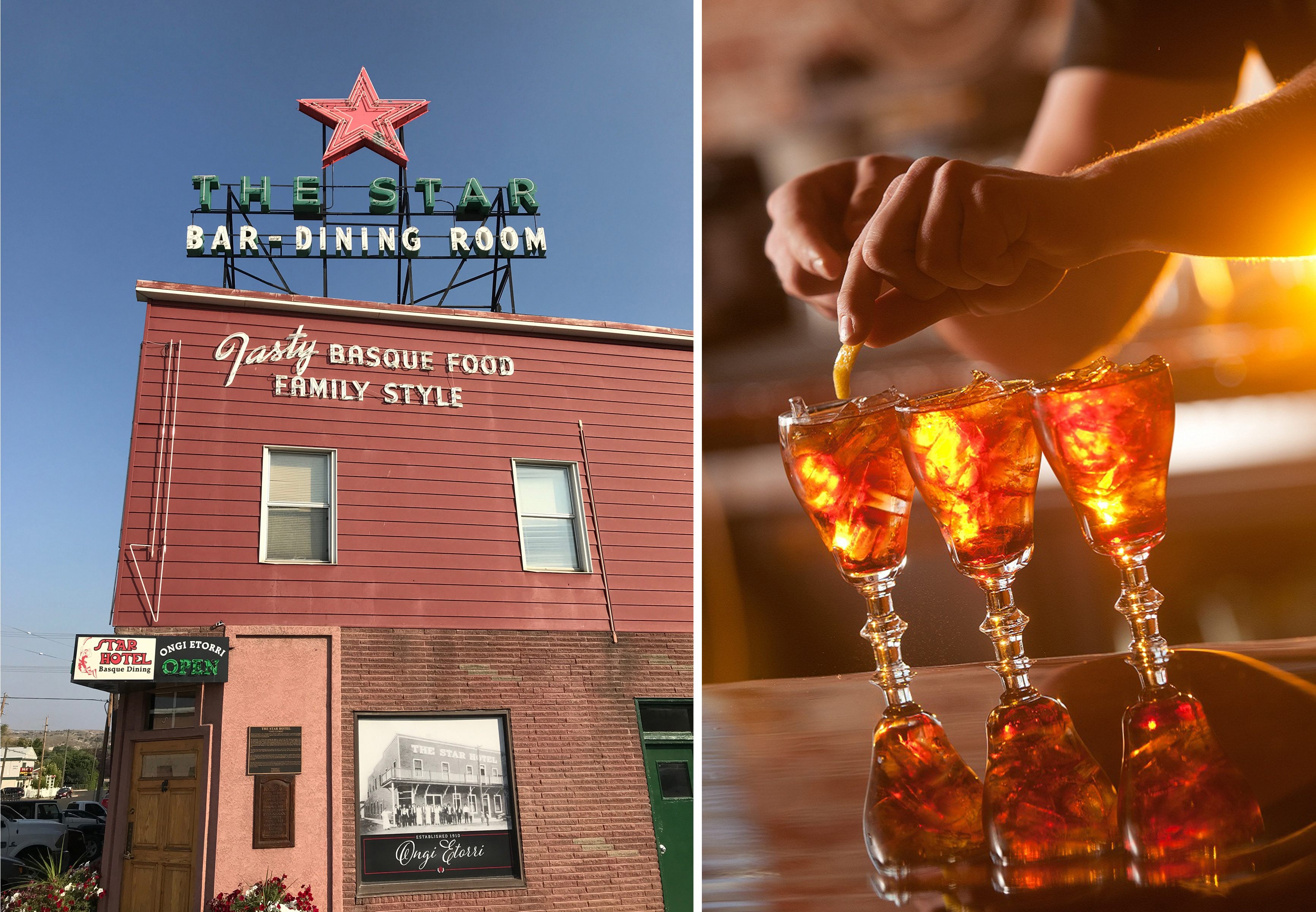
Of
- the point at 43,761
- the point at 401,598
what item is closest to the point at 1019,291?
the point at 401,598

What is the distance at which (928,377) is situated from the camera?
2389 millimetres

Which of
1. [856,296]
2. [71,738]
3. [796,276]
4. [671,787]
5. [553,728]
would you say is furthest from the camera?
[71,738]

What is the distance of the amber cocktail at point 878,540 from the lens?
70 centimetres

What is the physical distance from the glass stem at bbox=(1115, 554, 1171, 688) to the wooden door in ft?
21.3

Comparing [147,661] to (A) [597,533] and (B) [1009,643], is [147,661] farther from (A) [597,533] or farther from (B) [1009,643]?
(B) [1009,643]

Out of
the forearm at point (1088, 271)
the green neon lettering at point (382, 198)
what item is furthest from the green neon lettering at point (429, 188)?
the forearm at point (1088, 271)

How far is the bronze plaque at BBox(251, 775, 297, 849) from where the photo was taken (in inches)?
240

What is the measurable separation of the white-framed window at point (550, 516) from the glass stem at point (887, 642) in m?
6.77

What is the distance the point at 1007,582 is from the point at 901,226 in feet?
1.11

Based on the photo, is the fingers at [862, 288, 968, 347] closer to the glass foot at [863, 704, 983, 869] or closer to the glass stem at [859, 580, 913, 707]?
the glass stem at [859, 580, 913, 707]

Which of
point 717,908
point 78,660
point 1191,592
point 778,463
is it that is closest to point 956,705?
point 717,908

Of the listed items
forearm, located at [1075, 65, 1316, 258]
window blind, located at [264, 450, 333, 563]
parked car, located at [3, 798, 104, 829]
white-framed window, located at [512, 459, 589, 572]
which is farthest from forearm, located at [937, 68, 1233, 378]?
parked car, located at [3, 798, 104, 829]

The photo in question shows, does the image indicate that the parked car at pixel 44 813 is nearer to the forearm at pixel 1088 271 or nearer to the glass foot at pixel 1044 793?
the forearm at pixel 1088 271

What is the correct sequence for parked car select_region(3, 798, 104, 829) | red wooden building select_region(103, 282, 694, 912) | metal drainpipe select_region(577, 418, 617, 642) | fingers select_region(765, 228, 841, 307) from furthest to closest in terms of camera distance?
parked car select_region(3, 798, 104, 829), metal drainpipe select_region(577, 418, 617, 642), red wooden building select_region(103, 282, 694, 912), fingers select_region(765, 228, 841, 307)
